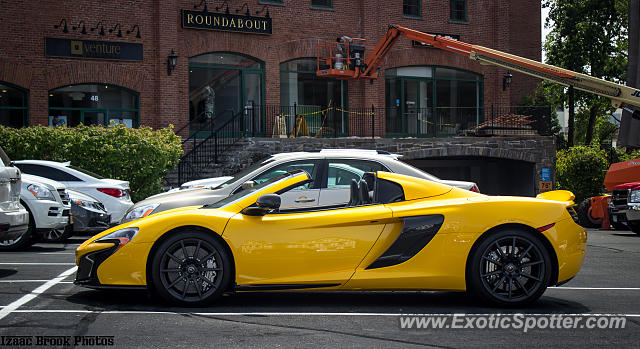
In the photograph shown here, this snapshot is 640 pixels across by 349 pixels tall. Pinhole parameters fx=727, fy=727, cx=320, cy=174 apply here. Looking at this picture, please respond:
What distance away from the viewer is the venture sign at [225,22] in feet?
82.7

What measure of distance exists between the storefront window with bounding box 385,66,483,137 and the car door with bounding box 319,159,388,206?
1844 cm

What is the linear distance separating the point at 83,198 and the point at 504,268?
372 inches

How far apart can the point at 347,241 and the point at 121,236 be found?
2068 millimetres

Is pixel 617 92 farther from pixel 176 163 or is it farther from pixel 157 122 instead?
pixel 157 122

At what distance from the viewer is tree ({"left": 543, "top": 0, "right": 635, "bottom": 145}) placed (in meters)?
34.0

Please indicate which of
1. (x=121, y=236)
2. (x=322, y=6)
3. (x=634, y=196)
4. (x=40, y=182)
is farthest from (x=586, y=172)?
(x=121, y=236)

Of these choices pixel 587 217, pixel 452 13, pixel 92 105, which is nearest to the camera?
pixel 587 217

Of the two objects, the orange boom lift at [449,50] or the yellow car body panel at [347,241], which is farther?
the orange boom lift at [449,50]

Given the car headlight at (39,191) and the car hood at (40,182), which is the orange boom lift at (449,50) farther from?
the car headlight at (39,191)

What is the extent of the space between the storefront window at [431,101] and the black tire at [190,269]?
Result: 73.3 feet

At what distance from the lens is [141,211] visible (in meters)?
10.6

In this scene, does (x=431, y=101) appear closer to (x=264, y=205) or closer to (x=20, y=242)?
(x=20, y=242)

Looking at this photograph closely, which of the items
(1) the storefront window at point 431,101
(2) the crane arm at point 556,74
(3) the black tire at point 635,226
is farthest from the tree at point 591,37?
(3) the black tire at point 635,226

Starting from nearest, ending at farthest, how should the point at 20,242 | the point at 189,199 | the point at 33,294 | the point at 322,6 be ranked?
the point at 33,294 → the point at 189,199 → the point at 20,242 → the point at 322,6
